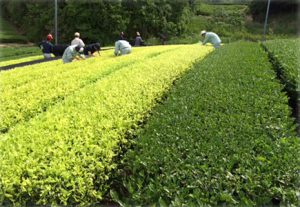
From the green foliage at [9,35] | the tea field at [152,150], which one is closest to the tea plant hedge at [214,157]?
the tea field at [152,150]

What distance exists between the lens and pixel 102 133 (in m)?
3.61

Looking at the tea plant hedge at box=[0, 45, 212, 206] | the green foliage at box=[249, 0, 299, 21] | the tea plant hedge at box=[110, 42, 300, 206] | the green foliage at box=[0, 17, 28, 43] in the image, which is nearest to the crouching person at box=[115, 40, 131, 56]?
the tea plant hedge at box=[0, 45, 212, 206]

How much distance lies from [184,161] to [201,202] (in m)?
0.54

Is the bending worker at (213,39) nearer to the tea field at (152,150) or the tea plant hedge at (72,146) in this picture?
the tea field at (152,150)

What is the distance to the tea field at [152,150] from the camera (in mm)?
2545

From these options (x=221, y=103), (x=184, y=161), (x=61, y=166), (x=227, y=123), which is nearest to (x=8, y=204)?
(x=61, y=166)

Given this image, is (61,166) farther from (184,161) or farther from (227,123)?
(227,123)

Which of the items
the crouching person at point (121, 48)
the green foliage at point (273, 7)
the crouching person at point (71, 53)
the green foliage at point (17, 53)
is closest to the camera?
the crouching person at point (71, 53)

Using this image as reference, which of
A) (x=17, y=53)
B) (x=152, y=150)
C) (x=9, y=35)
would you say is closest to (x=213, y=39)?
(x=152, y=150)

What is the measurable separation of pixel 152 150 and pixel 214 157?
0.59m

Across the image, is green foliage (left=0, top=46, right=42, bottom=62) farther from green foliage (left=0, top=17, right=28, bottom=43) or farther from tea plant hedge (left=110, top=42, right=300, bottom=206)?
tea plant hedge (left=110, top=42, right=300, bottom=206)

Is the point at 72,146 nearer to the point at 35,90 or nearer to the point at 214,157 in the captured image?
the point at 214,157

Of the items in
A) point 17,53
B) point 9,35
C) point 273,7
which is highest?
point 273,7

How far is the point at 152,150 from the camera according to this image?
10.0 feet
